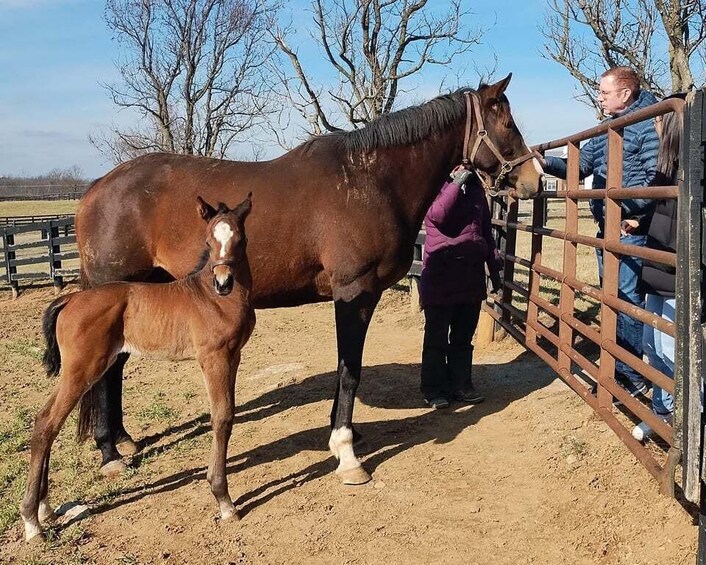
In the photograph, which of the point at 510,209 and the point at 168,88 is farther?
the point at 168,88

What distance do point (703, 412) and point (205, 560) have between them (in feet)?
7.88

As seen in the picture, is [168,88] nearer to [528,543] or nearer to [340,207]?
[340,207]

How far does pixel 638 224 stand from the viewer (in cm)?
351

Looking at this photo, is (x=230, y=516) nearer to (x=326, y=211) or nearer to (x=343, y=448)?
(x=343, y=448)

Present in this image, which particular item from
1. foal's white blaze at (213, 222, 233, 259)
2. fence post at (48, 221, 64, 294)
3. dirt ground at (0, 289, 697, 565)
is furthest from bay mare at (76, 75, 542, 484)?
fence post at (48, 221, 64, 294)

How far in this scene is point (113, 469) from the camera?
4.04 meters

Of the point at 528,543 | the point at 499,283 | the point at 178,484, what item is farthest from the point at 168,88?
the point at 528,543

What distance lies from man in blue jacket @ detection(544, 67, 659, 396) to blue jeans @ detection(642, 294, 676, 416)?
473 mm

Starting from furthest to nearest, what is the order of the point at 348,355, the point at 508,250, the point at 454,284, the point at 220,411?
the point at 508,250
the point at 454,284
the point at 348,355
the point at 220,411

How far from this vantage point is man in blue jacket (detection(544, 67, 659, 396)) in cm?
355

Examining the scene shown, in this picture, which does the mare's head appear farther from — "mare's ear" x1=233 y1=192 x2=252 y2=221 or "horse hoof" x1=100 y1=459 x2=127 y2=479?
"horse hoof" x1=100 y1=459 x2=127 y2=479

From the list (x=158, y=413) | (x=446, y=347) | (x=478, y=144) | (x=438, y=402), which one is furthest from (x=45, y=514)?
(x=478, y=144)

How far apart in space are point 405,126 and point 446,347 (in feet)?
6.13

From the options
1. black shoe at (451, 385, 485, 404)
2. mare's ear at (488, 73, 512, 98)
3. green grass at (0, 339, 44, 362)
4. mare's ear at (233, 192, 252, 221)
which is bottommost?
green grass at (0, 339, 44, 362)
